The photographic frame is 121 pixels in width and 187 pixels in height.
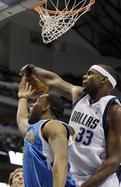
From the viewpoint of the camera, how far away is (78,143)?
9.05 ft

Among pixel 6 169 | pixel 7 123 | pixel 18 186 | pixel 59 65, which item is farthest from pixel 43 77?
pixel 59 65

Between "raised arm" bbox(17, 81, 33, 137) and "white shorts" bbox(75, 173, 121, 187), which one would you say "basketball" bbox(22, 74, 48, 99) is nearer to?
"raised arm" bbox(17, 81, 33, 137)

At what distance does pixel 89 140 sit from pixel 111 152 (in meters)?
0.15

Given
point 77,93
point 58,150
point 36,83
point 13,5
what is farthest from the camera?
point 13,5

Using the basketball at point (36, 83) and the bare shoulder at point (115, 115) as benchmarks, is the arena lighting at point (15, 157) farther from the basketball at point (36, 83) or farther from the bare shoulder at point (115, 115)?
the bare shoulder at point (115, 115)

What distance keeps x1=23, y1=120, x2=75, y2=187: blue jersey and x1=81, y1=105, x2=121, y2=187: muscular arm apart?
0.16m

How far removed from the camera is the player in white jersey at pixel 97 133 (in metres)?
2.66

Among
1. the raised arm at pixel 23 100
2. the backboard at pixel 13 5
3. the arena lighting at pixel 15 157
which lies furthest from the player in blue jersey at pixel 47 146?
the arena lighting at pixel 15 157

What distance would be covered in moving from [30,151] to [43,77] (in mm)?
802

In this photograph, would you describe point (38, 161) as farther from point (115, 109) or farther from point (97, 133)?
point (115, 109)

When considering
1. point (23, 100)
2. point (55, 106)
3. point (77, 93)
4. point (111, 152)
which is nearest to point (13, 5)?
point (23, 100)

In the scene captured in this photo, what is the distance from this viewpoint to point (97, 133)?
271 cm

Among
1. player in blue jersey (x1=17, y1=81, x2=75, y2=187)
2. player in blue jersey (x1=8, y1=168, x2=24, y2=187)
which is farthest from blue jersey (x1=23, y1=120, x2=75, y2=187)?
player in blue jersey (x1=8, y1=168, x2=24, y2=187)

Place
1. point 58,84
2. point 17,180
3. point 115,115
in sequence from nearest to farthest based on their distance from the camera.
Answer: point 115,115, point 58,84, point 17,180
